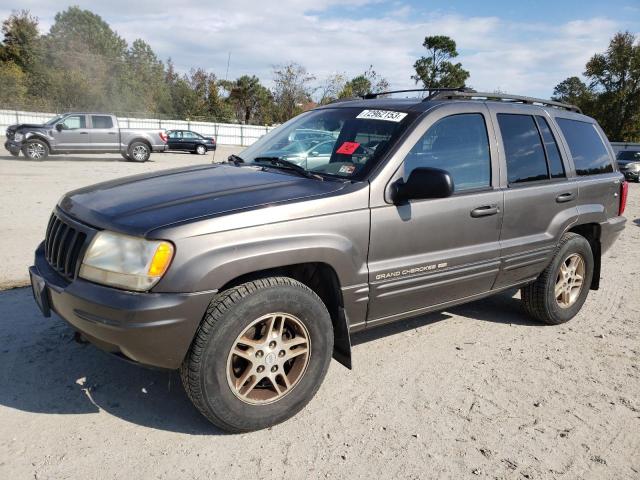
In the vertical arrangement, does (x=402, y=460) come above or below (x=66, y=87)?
below

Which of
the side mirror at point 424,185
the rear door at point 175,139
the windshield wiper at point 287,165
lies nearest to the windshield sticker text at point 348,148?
the windshield wiper at point 287,165

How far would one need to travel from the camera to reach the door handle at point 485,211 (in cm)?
350

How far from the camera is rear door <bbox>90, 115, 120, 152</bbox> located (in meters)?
19.1

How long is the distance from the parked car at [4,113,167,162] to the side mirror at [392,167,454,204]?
18.5 m

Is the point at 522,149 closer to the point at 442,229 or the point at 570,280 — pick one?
the point at 442,229

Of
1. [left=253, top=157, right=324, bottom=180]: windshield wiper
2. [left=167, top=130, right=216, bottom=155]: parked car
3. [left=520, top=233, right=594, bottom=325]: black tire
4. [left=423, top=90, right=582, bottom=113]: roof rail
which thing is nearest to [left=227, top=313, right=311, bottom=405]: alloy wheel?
[left=253, top=157, right=324, bottom=180]: windshield wiper

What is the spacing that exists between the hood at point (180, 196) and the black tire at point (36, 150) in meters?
17.3

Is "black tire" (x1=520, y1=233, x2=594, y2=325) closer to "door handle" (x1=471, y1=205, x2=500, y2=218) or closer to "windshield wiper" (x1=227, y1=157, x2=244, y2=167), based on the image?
"door handle" (x1=471, y1=205, x2=500, y2=218)

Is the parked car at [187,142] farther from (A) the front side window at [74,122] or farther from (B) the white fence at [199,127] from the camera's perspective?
(A) the front side window at [74,122]

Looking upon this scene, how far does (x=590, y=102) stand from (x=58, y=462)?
49.0 m

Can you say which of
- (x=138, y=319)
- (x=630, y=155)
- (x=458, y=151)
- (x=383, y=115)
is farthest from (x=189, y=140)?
(x=138, y=319)

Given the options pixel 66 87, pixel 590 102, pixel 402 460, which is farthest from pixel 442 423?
pixel 66 87

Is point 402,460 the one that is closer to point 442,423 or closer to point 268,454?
point 442,423

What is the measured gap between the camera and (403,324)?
14.2ft
